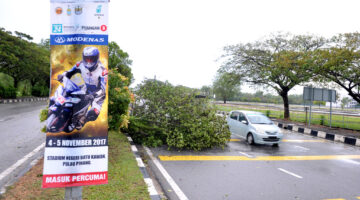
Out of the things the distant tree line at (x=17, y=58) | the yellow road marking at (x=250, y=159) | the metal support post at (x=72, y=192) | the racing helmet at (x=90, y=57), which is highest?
the distant tree line at (x=17, y=58)

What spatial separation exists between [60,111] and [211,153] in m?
6.57

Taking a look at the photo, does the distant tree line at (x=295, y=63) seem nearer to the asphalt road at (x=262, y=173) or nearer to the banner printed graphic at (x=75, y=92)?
the asphalt road at (x=262, y=173)

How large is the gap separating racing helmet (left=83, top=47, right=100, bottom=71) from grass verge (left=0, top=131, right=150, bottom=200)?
2361 millimetres

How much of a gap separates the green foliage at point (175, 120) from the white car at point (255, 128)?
1.39 meters

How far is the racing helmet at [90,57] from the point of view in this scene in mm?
2467

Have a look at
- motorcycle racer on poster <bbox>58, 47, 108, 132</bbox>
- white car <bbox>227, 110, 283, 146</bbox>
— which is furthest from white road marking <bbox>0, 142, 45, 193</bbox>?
white car <bbox>227, 110, 283, 146</bbox>

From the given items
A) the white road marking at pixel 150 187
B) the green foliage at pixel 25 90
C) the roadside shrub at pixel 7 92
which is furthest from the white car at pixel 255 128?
the green foliage at pixel 25 90

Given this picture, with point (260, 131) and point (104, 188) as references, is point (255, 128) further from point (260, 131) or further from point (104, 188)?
point (104, 188)

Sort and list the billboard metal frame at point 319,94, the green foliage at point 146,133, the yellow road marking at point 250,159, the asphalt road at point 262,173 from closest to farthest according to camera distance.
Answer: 1. the asphalt road at point 262,173
2. the yellow road marking at point 250,159
3. the green foliage at point 146,133
4. the billboard metal frame at point 319,94

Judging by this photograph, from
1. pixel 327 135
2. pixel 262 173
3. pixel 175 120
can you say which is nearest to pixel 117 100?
pixel 175 120

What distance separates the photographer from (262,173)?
6.20 metres

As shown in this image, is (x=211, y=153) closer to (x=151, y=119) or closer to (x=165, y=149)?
(x=165, y=149)

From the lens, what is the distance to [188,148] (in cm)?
856

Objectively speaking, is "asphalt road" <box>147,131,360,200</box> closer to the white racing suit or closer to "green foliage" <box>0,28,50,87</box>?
the white racing suit
